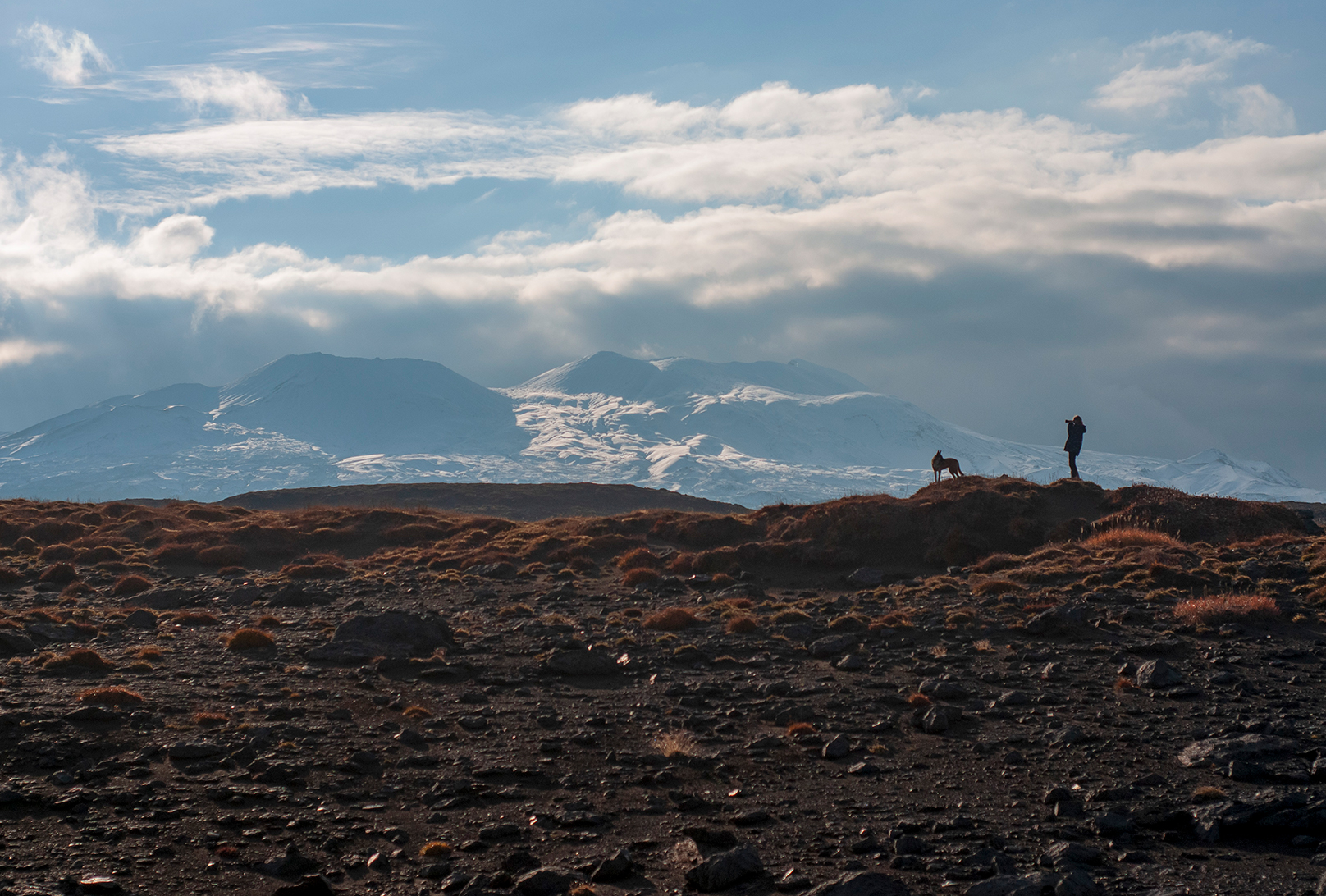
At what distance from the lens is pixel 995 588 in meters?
22.5

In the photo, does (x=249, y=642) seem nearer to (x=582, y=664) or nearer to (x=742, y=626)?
(x=582, y=664)

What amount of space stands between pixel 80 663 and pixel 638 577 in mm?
14784

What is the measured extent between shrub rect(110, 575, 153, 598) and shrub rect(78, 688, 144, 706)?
43.8 feet

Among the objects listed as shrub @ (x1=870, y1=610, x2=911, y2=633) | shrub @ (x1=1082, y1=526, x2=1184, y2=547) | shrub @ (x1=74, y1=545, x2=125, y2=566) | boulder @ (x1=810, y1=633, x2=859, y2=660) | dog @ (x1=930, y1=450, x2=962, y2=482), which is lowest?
boulder @ (x1=810, y1=633, x2=859, y2=660)

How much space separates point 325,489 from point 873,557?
7632 centimetres

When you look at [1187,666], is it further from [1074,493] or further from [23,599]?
[23,599]

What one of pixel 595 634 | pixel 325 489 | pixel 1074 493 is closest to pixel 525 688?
pixel 595 634

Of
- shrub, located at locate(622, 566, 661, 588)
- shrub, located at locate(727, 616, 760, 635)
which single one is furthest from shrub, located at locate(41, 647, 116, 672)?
shrub, located at locate(622, 566, 661, 588)

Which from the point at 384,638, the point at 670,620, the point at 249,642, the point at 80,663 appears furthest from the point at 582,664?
the point at 80,663

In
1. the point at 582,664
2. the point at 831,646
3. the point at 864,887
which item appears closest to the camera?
the point at 864,887

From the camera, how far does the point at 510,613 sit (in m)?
23.1

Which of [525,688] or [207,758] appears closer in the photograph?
[207,758]

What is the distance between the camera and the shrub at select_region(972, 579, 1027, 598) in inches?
878

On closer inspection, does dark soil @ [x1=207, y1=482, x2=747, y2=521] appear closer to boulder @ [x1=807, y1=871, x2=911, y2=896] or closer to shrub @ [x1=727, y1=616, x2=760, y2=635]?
shrub @ [x1=727, y1=616, x2=760, y2=635]
